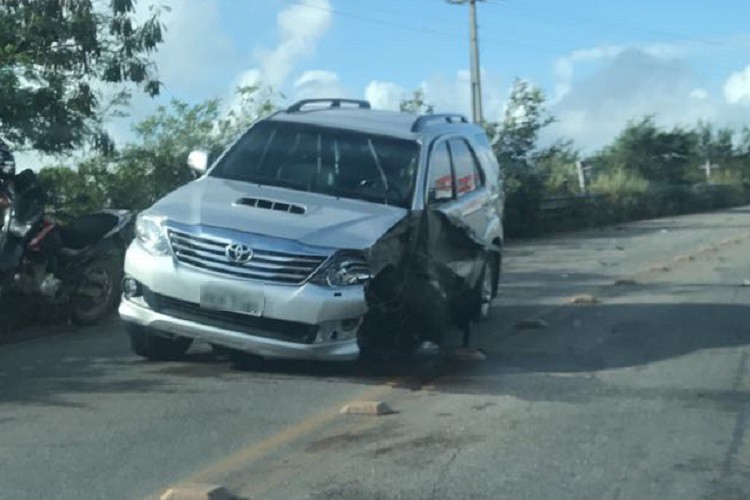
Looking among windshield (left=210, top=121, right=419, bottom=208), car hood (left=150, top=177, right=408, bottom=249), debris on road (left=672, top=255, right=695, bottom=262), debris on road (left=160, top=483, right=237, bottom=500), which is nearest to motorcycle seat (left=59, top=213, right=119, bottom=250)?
windshield (left=210, top=121, right=419, bottom=208)

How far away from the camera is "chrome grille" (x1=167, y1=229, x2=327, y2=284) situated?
866 cm

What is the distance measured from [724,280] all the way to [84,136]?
8.55 m

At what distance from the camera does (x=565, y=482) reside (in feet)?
20.9

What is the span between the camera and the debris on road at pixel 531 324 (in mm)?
12123

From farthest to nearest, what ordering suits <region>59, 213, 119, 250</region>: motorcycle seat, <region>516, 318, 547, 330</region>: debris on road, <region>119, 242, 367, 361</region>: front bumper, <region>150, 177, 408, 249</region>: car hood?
<region>516, 318, 547, 330</region>: debris on road, <region>59, 213, 119, 250</region>: motorcycle seat, <region>150, 177, 408, 249</region>: car hood, <region>119, 242, 367, 361</region>: front bumper

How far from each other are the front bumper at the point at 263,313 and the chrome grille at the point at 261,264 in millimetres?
63

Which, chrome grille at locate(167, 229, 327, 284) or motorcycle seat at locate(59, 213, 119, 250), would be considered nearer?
chrome grille at locate(167, 229, 327, 284)

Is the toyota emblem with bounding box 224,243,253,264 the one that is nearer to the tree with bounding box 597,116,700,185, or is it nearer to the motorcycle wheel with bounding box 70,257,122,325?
the motorcycle wheel with bounding box 70,257,122,325

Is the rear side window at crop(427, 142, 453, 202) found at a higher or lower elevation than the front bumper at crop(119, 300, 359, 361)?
higher

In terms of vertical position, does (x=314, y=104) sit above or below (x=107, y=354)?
A: above

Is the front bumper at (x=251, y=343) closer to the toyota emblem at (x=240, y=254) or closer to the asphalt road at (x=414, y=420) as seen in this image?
the asphalt road at (x=414, y=420)

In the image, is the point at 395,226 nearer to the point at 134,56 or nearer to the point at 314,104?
the point at 314,104

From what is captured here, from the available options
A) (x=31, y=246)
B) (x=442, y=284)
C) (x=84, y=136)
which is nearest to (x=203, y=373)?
(x=442, y=284)

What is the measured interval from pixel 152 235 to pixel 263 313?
1.14m
